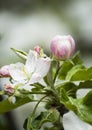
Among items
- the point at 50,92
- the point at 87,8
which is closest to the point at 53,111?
the point at 50,92

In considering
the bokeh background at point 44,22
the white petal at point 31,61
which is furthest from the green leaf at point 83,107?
the bokeh background at point 44,22

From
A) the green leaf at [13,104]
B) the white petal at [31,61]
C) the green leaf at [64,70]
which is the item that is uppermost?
the white petal at [31,61]

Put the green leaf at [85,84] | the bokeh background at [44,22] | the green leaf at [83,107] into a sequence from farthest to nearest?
the bokeh background at [44,22]
the green leaf at [85,84]
the green leaf at [83,107]

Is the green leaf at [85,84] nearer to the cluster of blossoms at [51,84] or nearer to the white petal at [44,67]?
the cluster of blossoms at [51,84]

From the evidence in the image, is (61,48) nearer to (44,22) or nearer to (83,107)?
(83,107)

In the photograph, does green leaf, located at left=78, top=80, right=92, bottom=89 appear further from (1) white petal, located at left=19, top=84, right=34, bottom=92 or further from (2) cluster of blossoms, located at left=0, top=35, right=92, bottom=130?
(1) white petal, located at left=19, top=84, right=34, bottom=92

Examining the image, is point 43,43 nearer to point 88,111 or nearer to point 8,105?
point 8,105
